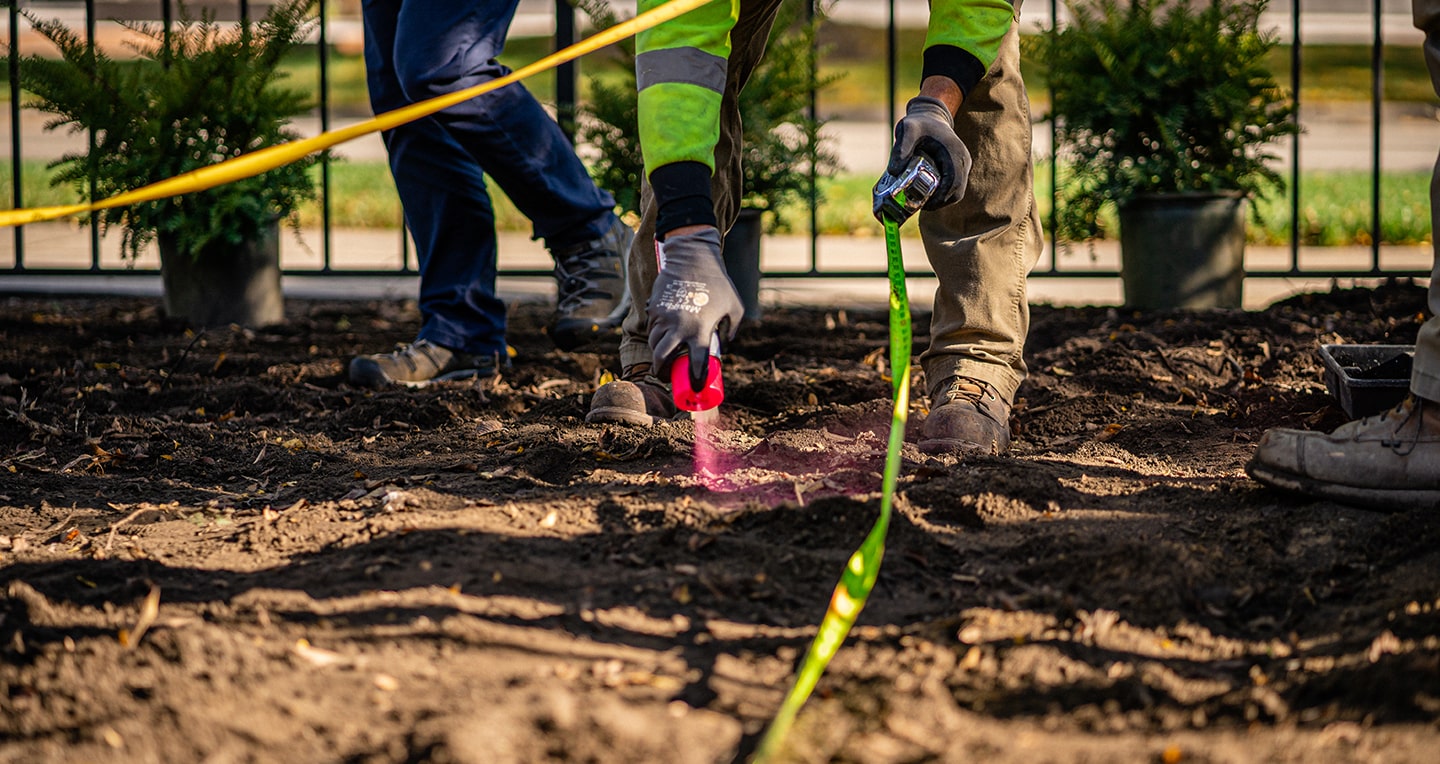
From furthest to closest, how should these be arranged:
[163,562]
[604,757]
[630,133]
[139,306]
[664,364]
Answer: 1. [139,306]
2. [630,133]
3. [664,364]
4. [163,562]
5. [604,757]

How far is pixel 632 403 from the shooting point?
2758mm

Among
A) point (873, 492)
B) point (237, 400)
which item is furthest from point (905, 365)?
point (237, 400)

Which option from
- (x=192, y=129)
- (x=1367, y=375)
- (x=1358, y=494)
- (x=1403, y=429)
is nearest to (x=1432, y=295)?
(x=1403, y=429)

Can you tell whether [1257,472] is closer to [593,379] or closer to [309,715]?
[309,715]

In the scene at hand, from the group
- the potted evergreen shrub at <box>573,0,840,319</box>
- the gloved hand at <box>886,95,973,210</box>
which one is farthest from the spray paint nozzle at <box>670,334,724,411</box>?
the potted evergreen shrub at <box>573,0,840,319</box>

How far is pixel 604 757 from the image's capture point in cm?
127

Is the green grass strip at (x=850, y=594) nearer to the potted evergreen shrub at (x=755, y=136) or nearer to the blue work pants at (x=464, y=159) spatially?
the blue work pants at (x=464, y=159)

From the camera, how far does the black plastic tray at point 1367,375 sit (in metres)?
2.43

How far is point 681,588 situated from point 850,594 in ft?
0.78

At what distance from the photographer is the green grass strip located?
131 cm

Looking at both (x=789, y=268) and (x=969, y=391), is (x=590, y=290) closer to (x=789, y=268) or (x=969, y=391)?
(x=969, y=391)

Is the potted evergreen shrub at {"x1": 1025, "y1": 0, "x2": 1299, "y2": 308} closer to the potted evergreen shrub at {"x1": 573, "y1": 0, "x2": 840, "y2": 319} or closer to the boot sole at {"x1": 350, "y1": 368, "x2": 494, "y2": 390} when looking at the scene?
the potted evergreen shrub at {"x1": 573, "y1": 0, "x2": 840, "y2": 319}

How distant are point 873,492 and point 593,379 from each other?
4.77ft

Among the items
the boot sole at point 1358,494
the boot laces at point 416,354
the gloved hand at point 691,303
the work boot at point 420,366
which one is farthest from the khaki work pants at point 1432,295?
the boot laces at point 416,354
